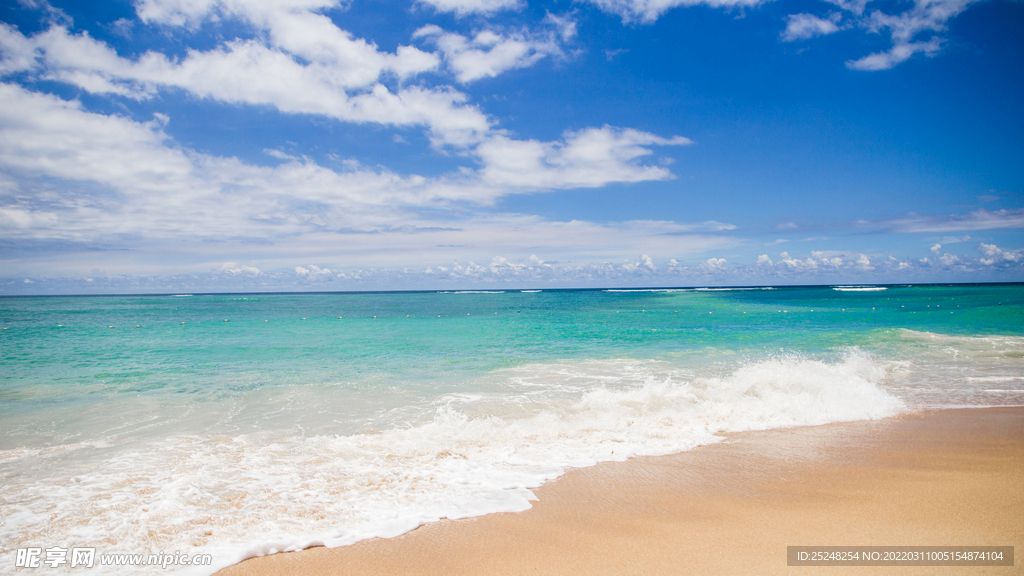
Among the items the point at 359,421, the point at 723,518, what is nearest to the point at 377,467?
the point at 359,421

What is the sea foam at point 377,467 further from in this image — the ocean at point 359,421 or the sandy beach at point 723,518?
the sandy beach at point 723,518

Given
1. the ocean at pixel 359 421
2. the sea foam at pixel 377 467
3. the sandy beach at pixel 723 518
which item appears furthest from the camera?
the ocean at pixel 359 421

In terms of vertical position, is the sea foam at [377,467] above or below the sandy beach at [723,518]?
below

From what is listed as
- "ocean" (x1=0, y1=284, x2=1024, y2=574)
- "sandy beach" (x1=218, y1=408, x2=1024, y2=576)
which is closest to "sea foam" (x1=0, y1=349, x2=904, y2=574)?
"ocean" (x1=0, y1=284, x2=1024, y2=574)

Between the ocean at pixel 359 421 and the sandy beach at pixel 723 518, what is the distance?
1.18ft

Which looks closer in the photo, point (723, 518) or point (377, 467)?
point (723, 518)

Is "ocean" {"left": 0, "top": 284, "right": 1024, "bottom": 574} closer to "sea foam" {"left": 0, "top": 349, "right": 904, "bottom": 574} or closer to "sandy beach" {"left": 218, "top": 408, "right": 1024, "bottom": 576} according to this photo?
"sea foam" {"left": 0, "top": 349, "right": 904, "bottom": 574}

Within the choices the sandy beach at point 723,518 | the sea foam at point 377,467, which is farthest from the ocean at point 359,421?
the sandy beach at point 723,518

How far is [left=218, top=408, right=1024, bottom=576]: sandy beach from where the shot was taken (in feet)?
11.4

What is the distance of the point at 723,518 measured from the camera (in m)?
4.10

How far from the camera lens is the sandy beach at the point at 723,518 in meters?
3.49

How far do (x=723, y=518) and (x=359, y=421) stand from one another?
6273mm

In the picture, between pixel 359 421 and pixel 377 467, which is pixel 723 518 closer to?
pixel 377 467

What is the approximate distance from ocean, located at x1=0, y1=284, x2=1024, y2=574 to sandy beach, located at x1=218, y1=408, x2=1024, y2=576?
0.36 m
